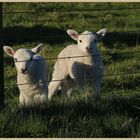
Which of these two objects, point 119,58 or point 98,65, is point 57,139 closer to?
point 98,65

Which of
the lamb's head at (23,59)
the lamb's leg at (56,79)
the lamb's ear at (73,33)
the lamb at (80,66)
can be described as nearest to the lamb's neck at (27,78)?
the lamb's head at (23,59)

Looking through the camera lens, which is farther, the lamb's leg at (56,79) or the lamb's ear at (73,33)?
the lamb's leg at (56,79)

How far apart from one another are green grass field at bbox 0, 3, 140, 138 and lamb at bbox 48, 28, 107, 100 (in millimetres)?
268

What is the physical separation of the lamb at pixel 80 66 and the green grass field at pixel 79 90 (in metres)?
0.27

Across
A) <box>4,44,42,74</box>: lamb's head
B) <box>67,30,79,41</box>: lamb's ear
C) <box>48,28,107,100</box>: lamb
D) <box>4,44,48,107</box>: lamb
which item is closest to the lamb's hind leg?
<box>48,28,107,100</box>: lamb

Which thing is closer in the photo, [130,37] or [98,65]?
[98,65]

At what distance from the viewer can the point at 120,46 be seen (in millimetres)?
15164

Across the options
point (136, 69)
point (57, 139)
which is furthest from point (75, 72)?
point (57, 139)

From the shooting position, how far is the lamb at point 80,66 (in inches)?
418

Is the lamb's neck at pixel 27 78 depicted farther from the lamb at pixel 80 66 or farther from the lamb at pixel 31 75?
the lamb at pixel 80 66

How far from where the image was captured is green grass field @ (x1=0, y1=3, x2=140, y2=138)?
7.36m

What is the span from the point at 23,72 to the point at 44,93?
637 millimetres

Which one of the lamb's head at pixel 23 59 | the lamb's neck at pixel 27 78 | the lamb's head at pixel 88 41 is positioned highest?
the lamb's head at pixel 88 41

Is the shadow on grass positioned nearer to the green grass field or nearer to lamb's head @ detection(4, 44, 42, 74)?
the green grass field
